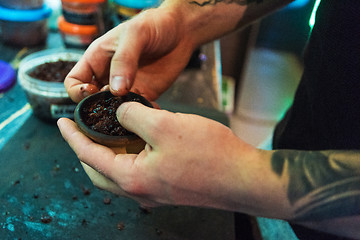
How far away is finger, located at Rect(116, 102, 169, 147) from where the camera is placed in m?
0.70

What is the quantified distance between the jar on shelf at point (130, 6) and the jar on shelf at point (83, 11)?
0.10 metres

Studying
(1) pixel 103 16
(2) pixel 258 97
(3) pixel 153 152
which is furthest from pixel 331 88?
(2) pixel 258 97

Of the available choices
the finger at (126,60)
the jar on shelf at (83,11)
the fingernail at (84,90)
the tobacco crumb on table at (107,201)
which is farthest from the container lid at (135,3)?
the tobacco crumb on table at (107,201)

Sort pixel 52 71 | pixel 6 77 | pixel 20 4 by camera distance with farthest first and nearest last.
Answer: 1. pixel 20 4
2. pixel 6 77
3. pixel 52 71

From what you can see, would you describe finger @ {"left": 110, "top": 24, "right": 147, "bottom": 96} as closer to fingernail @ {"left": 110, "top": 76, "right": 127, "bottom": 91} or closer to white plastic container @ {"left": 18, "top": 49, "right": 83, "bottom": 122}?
fingernail @ {"left": 110, "top": 76, "right": 127, "bottom": 91}

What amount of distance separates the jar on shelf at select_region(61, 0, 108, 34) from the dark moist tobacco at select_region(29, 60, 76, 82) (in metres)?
0.42

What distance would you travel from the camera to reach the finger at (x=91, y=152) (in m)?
0.76

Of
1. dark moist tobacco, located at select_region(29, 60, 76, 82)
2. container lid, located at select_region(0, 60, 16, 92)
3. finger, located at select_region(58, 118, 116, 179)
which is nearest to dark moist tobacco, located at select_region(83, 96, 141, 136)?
finger, located at select_region(58, 118, 116, 179)

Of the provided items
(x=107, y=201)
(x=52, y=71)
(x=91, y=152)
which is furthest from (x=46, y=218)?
(x=52, y=71)

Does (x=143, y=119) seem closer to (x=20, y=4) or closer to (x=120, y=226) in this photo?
(x=120, y=226)

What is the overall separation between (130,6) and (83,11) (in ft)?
0.90

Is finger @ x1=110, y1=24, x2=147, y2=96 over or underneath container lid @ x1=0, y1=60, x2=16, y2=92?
over

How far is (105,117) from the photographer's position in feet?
3.03

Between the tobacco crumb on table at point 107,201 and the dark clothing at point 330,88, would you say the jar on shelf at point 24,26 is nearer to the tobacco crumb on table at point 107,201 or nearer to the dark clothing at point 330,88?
the tobacco crumb on table at point 107,201
